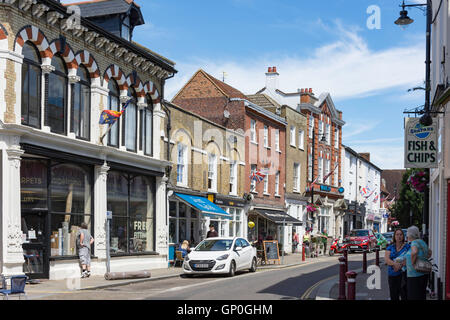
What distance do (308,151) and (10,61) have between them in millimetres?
33889

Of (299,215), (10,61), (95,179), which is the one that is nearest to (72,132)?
(95,179)

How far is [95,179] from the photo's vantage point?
74.6ft

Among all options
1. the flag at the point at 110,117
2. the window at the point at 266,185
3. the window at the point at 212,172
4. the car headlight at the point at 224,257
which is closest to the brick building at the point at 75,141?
the flag at the point at 110,117

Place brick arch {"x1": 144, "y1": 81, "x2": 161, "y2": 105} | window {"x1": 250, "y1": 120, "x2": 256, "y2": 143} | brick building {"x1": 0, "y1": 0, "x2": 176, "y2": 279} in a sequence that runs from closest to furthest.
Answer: brick building {"x1": 0, "y1": 0, "x2": 176, "y2": 279}
brick arch {"x1": 144, "y1": 81, "x2": 161, "y2": 105}
window {"x1": 250, "y1": 120, "x2": 256, "y2": 143}

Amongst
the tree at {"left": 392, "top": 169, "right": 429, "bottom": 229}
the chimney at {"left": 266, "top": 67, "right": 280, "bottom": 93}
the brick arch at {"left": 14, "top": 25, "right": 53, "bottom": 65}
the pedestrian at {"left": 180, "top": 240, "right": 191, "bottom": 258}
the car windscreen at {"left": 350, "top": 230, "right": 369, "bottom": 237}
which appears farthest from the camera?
the tree at {"left": 392, "top": 169, "right": 429, "bottom": 229}

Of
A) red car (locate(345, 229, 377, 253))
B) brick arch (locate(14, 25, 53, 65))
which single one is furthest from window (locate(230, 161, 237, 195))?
brick arch (locate(14, 25, 53, 65))

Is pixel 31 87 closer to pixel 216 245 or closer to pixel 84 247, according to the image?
pixel 84 247

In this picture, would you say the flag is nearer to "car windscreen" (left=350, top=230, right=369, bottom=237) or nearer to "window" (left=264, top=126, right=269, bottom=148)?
"window" (left=264, top=126, right=269, bottom=148)

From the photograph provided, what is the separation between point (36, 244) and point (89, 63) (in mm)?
6685

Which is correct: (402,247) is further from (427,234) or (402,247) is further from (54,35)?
(54,35)

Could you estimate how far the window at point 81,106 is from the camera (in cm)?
2167

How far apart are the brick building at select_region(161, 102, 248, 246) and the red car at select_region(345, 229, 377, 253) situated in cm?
986

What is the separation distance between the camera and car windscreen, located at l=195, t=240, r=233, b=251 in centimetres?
2309

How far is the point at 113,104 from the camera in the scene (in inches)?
958
